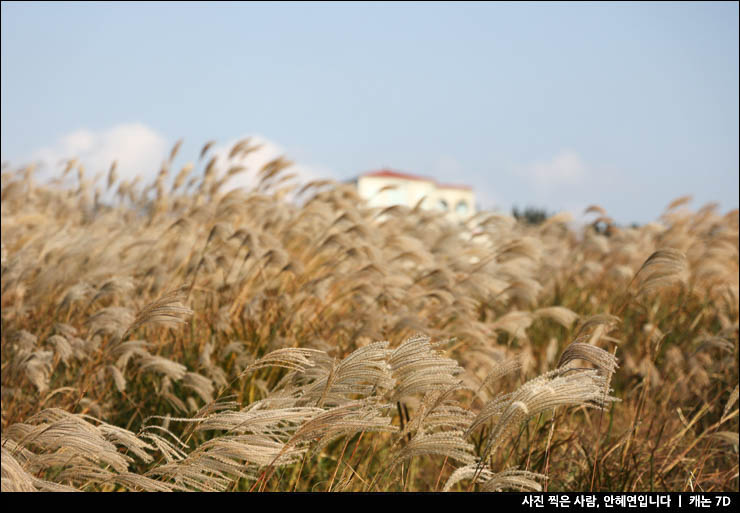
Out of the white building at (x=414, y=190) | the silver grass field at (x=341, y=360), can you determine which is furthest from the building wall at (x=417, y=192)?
the silver grass field at (x=341, y=360)

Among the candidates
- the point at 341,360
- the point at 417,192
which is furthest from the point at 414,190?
the point at 341,360

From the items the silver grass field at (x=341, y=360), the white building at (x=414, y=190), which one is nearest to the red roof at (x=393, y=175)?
the white building at (x=414, y=190)

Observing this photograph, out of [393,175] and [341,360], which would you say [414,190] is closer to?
[393,175]

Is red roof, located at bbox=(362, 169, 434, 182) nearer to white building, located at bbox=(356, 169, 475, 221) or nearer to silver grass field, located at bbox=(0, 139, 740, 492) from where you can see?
white building, located at bbox=(356, 169, 475, 221)

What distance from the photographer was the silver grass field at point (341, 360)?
185cm

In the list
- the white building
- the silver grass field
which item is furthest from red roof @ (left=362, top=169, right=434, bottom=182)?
the silver grass field

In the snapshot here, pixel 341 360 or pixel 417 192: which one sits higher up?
pixel 341 360

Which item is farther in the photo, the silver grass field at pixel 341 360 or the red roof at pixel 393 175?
the red roof at pixel 393 175

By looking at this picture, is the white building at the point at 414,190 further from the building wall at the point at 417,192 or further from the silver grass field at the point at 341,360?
the silver grass field at the point at 341,360

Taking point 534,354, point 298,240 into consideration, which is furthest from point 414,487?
point 298,240

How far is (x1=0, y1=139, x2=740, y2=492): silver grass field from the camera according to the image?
1.85m

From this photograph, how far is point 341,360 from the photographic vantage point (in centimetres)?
296

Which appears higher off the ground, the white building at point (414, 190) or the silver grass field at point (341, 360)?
the silver grass field at point (341, 360)

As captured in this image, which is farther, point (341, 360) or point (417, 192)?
point (417, 192)
